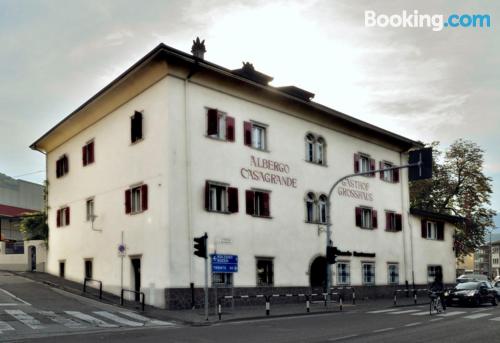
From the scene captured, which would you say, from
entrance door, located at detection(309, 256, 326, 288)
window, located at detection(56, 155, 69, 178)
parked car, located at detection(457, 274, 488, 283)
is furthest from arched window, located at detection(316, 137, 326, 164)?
window, located at detection(56, 155, 69, 178)

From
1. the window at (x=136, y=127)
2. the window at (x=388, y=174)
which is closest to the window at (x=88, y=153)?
the window at (x=136, y=127)

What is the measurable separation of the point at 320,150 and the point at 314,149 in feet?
2.57

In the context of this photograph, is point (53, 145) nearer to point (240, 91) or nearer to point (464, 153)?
point (240, 91)

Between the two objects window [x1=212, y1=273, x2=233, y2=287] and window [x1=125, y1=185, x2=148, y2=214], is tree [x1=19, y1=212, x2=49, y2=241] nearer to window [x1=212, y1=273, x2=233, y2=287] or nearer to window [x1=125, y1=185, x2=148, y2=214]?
window [x1=125, y1=185, x2=148, y2=214]

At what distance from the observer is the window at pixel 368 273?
3527 cm

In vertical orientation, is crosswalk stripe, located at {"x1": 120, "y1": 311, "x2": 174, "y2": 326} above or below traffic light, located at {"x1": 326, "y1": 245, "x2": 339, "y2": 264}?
below

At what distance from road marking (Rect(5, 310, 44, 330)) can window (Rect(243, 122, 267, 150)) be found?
13254 mm

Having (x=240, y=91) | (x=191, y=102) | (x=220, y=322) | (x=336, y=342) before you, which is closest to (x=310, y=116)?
(x=240, y=91)

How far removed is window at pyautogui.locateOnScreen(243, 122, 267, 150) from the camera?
2839 centimetres

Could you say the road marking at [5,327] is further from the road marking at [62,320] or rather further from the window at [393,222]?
the window at [393,222]

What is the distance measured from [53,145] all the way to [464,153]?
40.3 m

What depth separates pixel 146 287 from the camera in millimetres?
25000

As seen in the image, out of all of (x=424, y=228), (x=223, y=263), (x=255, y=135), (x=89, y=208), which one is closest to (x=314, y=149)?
(x=255, y=135)

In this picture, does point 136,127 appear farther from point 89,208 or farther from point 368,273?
point 368,273
